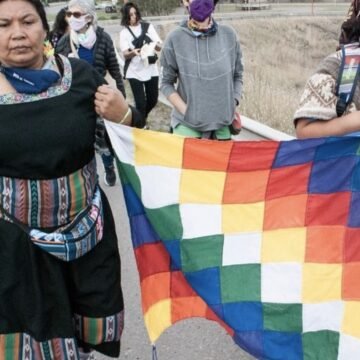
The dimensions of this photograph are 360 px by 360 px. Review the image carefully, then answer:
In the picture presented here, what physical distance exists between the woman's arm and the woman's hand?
745mm

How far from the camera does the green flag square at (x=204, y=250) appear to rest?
8.64 ft

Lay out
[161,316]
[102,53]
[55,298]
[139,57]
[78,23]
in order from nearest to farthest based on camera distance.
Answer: [55,298] < [161,316] < [78,23] < [102,53] < [139,57]

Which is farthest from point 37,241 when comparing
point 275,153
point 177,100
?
point 177,100

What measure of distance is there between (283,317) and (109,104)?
3.73 feet

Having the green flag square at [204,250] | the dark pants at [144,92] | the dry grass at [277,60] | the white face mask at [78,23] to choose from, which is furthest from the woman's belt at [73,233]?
the dark pants at [144,92]

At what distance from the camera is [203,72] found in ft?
13.6

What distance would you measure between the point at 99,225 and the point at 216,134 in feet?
6.51

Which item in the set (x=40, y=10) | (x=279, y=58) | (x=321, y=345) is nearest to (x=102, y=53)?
(x=40, y=10)

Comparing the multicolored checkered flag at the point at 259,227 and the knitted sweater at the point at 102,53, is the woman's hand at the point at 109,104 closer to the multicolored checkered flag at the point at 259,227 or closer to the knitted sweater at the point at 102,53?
the multicolored checkered flag at the point at 259,227

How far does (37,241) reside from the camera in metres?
2.33

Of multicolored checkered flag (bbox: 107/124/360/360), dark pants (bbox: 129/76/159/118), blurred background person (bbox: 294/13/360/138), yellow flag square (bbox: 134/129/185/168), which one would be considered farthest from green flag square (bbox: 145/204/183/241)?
dark pants (bbox: 129/76/159/118)

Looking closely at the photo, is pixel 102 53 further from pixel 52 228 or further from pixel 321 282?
pixel 321 282

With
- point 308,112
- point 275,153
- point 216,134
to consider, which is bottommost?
point 216,134

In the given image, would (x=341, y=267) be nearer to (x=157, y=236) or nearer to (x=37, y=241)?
(x=157, y=236)
